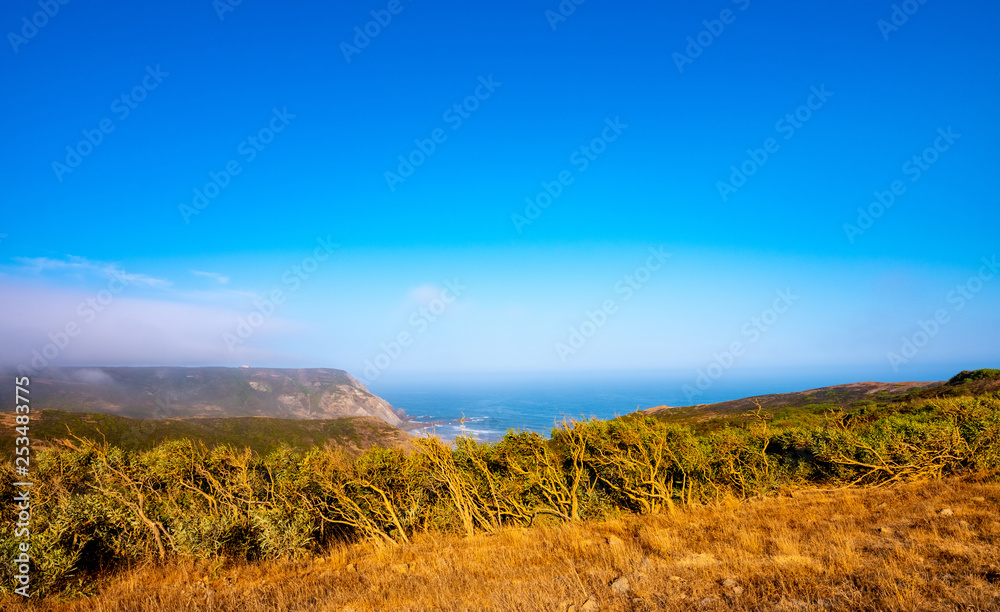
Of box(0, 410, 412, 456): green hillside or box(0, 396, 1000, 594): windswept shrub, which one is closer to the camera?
box(0, 396, 1000, 594): windswept shrub

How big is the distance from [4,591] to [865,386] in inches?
2766

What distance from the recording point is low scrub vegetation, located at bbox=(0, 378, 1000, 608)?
9.10 m

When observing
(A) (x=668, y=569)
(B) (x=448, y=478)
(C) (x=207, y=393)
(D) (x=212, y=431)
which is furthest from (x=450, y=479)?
(C) (x=207, y=393)

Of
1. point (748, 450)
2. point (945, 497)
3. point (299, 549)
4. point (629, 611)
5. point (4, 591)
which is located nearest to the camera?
point (629, 611)

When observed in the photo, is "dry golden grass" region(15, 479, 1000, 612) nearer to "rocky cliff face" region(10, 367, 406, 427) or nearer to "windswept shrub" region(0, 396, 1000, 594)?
"windswept shrub" region(0, 396, 1000, 594)

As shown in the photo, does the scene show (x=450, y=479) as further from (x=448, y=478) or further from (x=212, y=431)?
(x=212, y=431)

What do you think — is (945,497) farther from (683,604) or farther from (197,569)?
(197,569)

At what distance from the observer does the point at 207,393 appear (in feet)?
448

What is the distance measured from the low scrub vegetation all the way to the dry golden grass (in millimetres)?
876

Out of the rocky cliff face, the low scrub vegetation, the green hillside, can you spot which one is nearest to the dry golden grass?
the low scrub vegetation

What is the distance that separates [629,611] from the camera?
4.70m

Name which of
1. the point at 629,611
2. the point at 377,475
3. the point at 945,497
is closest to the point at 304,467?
the point at 377,475

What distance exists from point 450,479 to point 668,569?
5.65m

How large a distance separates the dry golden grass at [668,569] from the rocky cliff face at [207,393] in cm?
11824
